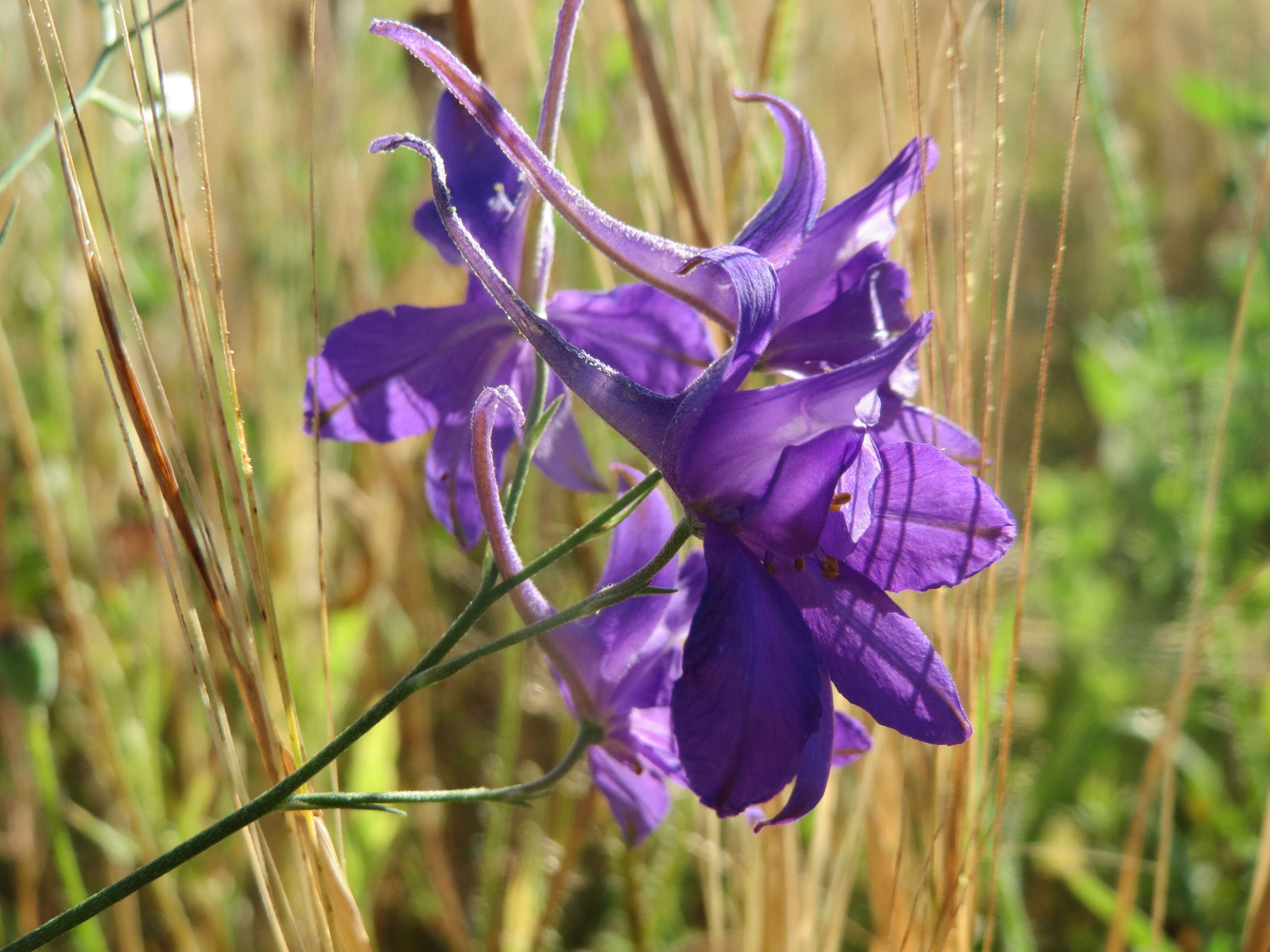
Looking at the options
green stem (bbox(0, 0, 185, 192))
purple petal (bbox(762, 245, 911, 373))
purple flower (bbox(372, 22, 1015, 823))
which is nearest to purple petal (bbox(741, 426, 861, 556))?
purple flower (bbox(372, 22, 1015, 823))

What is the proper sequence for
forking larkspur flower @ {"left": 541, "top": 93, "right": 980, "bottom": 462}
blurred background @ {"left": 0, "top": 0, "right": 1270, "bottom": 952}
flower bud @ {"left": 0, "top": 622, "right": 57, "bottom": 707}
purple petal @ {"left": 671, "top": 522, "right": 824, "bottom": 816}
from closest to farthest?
purple petal @ {"left": 671, "top": 522, "right": 824, "bottom": 816}, forking larkspur flower @ {"left": 541, "top": 93, "right": 980, "bottom": 462}, blurred background @ {"left": 0, "top": 0, "right": 1270, "bottom": 952}, flower bud @ {"left": 0, "top": 622, "right": 57, "bottom": 707}

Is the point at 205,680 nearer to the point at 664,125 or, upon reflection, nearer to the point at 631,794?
the point at 631,794

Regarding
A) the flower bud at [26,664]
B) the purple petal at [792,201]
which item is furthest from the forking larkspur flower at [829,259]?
the flower bud at [26,664]

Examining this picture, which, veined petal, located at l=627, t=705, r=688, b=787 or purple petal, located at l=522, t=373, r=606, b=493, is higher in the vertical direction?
purple petal, located at l=522, t=373, r=606, b=493

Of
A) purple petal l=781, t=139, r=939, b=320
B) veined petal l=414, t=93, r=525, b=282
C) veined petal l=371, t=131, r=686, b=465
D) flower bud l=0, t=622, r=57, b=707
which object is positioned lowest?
flower bud l=0, t=622, r=57, b=707

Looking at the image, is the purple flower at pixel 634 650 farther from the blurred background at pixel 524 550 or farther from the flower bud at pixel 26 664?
the flower bud at pixel 26 664

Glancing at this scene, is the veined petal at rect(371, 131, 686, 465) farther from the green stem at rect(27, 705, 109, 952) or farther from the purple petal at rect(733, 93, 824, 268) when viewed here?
the green stem at rect(27, 705, 109, 952)

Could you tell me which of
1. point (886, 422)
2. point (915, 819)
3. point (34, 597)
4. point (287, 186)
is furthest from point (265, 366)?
point (886, 422)
